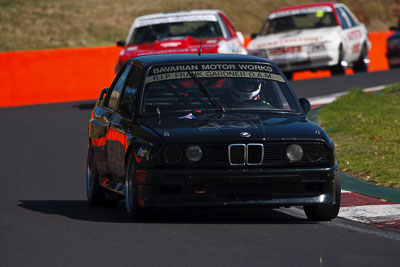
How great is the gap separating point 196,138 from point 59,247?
4.67 feet

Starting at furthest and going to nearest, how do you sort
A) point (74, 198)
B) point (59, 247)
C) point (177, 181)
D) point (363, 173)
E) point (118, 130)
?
point (363, 173) < point (74, 198) < point (118, 130) < point (177, 181) < point (59, 247)

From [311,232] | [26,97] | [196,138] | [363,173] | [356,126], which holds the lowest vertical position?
[26,97]

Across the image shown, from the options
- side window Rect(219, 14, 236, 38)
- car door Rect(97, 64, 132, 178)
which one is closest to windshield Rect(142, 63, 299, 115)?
car door Rect(97, 64, 132, 178)

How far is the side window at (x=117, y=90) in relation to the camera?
10.6 m

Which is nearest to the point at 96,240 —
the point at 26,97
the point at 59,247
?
the point at 59,247

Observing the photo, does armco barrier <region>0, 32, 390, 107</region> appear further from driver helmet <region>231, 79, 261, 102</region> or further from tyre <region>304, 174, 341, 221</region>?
tyre <region>304, 174, 341, 221</region>

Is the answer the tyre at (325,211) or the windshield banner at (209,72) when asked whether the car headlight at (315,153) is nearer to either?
the tyre at (325,211)

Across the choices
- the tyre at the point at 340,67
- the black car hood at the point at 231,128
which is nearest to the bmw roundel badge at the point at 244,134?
the black car hood at the point at 231,128

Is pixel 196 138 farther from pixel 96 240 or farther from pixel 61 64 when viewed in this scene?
pixel 61 64

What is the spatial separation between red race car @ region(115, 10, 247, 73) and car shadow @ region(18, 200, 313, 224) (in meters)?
10.0

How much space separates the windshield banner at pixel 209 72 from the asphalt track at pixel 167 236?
3.85 feet

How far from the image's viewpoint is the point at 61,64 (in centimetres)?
2681

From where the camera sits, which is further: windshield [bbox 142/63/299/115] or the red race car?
the red race car

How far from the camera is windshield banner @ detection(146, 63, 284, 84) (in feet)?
32.7
